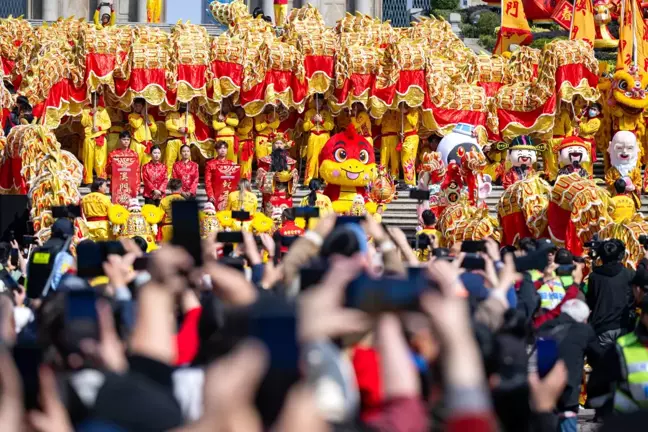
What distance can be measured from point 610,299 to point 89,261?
22.2 ft

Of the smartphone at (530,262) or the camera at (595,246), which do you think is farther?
the camera at (595,246)

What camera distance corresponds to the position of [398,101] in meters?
23.0

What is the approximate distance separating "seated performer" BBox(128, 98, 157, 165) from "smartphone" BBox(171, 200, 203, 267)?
703 inches

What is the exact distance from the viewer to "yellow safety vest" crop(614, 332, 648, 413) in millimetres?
6320

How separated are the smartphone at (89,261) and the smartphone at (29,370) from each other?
1672 mm

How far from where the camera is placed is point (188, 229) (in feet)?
15.5

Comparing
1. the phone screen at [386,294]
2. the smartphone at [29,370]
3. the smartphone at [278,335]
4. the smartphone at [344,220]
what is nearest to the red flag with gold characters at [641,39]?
the smartphone at [344,220]

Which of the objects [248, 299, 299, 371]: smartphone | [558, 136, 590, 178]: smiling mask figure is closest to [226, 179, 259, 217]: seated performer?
[558, 136, 590, 178]: smiling mask figure

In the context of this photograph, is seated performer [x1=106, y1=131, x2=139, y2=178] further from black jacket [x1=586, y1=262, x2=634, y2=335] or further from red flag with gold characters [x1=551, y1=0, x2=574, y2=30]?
red flag with gold characters [x1=551, y1=0, x2=574, y2=30]

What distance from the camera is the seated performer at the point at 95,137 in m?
22.5

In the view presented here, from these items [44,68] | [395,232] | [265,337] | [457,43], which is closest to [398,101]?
[457,43]

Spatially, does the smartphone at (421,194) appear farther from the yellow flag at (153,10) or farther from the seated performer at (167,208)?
the yellow flag at (153,10)

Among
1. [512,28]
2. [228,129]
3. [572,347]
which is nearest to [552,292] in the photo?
[572,347]

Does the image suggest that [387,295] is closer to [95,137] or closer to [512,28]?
[95,137]
